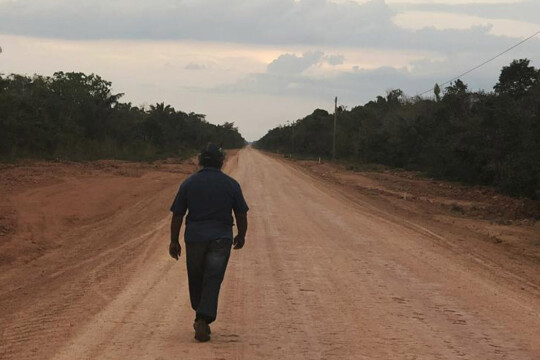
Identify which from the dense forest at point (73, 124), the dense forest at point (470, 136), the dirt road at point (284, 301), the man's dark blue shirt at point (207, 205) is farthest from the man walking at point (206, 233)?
the dense forest at point (73, 124)

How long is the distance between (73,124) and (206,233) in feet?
147

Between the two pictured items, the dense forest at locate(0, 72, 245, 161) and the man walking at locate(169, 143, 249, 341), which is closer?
the man walking at locate(169, 143, 249, 341)

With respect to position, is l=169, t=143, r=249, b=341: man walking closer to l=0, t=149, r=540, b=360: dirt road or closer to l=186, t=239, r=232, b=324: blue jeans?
l=186, t=239, r=232, b=324: blue jeans

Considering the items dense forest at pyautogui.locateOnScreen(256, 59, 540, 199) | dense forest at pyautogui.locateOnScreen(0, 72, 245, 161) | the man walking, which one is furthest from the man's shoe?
dense forest at pyautogui.locateOnScreen(0, 72, 245, 161)

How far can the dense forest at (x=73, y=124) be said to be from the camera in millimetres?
37812

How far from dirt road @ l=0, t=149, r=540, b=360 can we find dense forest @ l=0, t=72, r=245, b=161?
17489mm

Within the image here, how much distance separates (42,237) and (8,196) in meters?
6.20

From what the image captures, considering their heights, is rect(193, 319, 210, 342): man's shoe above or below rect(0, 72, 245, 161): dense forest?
below

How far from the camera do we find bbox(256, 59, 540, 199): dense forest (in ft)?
75.5

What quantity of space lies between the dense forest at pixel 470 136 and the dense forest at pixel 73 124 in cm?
1290

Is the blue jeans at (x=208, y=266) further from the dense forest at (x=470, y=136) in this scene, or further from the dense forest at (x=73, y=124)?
the dense forest at (x=73, y=124)

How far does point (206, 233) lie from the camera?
18.5 ft

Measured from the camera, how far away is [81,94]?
55531 millimetres

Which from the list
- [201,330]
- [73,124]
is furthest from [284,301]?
[73,124]
